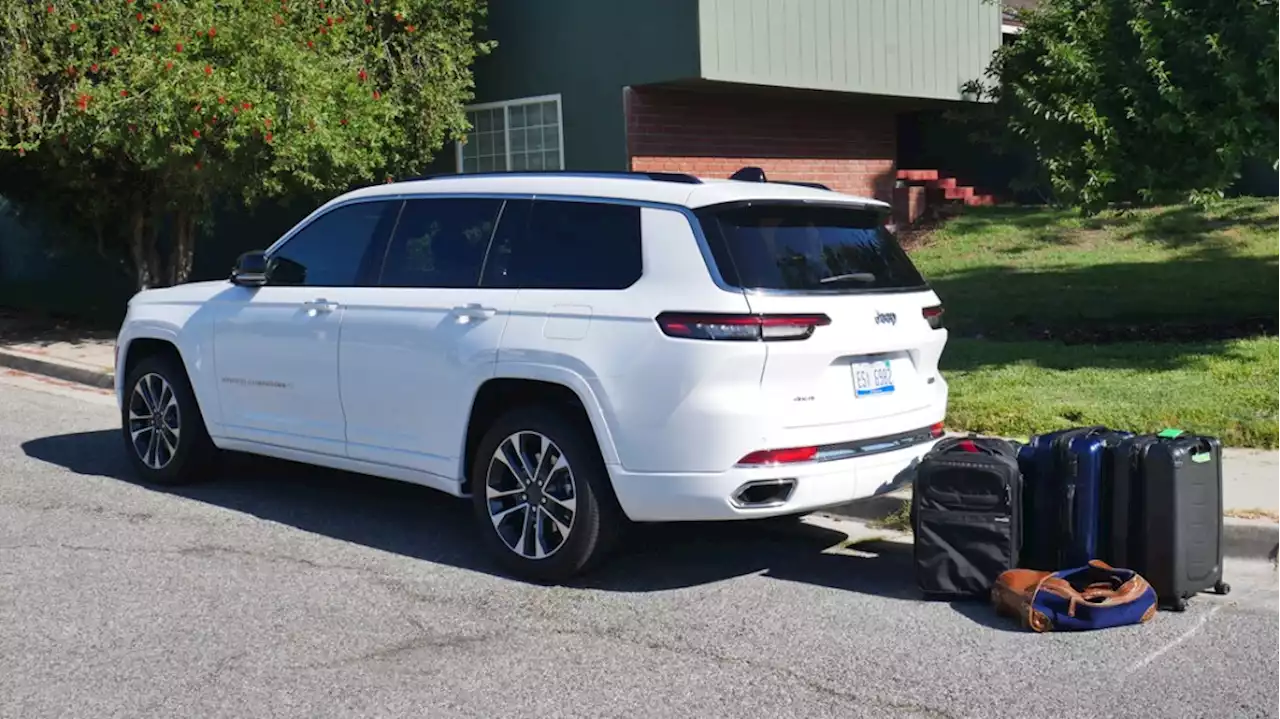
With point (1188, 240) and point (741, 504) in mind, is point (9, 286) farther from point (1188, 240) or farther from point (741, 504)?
point (741, 504)

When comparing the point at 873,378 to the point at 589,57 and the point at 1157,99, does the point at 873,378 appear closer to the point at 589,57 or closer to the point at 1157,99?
the point at 1157,99

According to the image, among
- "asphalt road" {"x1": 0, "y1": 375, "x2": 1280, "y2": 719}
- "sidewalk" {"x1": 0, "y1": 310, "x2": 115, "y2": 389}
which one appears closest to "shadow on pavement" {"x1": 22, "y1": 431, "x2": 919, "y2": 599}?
"asphalt road" {"x1": 0, "y1": 375, "x2": 1280, "y2": 719}

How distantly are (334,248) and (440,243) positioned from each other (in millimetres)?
839

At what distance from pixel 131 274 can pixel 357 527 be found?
417 inches

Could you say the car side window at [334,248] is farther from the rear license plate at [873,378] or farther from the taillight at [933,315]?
the taillight at [933,315]

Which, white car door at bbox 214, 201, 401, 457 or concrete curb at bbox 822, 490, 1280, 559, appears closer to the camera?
concrete curb at bbox 822, 490, 1280, 559

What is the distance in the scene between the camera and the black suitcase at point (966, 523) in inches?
232

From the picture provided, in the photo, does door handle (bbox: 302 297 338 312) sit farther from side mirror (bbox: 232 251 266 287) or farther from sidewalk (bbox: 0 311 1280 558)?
sidewalk (bbox: 0 311 1280 558)

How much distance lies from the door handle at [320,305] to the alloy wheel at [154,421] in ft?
4.71

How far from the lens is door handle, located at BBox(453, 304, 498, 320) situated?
6.46 m

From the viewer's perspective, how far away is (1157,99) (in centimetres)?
1060

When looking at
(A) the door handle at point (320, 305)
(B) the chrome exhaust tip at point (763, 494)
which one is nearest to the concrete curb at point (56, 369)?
(A) the door handle at point (320, 305)

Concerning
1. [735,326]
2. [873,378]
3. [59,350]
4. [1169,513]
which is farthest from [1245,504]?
[59,350]

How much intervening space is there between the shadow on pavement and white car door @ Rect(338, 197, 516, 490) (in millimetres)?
522
